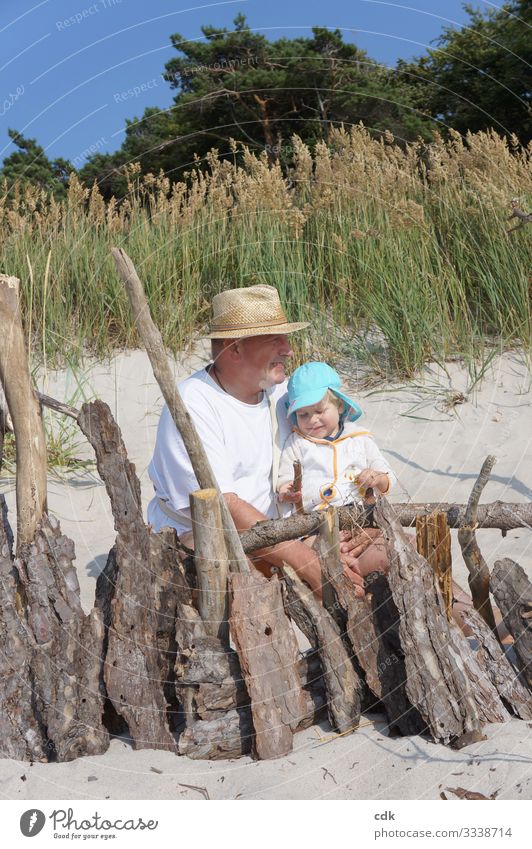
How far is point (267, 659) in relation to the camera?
227 centimetres

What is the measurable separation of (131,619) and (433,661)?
2.67ft

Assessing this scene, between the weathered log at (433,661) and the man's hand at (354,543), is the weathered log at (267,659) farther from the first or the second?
the man's hand at (354,543)

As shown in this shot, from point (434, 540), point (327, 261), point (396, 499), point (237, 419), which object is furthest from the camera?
point (327, 261)

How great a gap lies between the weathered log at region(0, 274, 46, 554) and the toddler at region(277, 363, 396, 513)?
103 centimetres

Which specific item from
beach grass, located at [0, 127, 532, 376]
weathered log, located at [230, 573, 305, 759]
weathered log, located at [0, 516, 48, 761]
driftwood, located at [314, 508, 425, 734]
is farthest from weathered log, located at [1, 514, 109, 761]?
beach grass, located at [0, 127, 532, 376]

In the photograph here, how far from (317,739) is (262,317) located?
1524 mm

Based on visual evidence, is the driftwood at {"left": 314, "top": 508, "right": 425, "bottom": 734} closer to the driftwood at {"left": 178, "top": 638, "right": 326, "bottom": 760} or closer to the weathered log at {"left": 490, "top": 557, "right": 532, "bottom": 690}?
the driftwood at {"left": 178, "top": 638, "right": 326, "bottom": 760}

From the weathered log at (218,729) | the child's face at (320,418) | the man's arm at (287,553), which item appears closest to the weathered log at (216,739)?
the weathered log at (218,729)

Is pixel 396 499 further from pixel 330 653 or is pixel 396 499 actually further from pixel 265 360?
pixel 330 653

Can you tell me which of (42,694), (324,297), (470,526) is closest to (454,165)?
(324,297)

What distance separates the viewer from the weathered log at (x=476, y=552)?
2631mm

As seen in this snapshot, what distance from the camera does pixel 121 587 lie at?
231 cm

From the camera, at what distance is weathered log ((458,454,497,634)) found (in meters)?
2.63

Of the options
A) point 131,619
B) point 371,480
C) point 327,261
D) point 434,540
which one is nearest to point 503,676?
point 434,540
